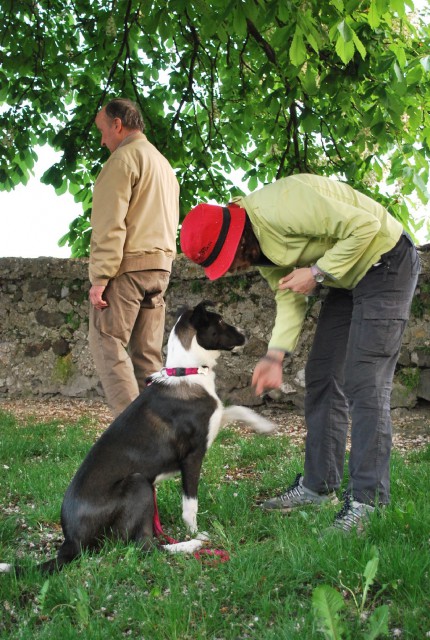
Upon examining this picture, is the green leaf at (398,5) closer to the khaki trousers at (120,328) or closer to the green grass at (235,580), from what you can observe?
the khaki trousers at (120,328)

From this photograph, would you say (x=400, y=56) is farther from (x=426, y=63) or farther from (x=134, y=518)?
(x=134, y=518)

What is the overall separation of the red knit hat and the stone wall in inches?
159

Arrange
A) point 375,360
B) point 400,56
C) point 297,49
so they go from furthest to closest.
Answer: point 400,56
point 297,49
point 375,360

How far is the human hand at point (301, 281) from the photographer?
3.46m

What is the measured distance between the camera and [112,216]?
5.14 metres

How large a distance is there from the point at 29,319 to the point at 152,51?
3.54 m

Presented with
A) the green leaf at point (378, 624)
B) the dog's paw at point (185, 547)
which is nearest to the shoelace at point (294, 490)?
the dog's paw at point (185, 547)

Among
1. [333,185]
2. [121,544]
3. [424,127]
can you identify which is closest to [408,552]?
[121,544]

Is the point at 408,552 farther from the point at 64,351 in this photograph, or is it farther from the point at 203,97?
the point at 203,97

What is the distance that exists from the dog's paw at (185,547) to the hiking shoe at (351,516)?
639 mm

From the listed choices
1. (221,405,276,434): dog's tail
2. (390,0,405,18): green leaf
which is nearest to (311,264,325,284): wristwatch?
(221,405,276,434): dog's tail

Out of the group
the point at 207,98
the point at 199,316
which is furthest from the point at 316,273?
the point at 207,98

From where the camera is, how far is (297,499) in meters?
4.09

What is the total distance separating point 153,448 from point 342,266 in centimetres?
129
